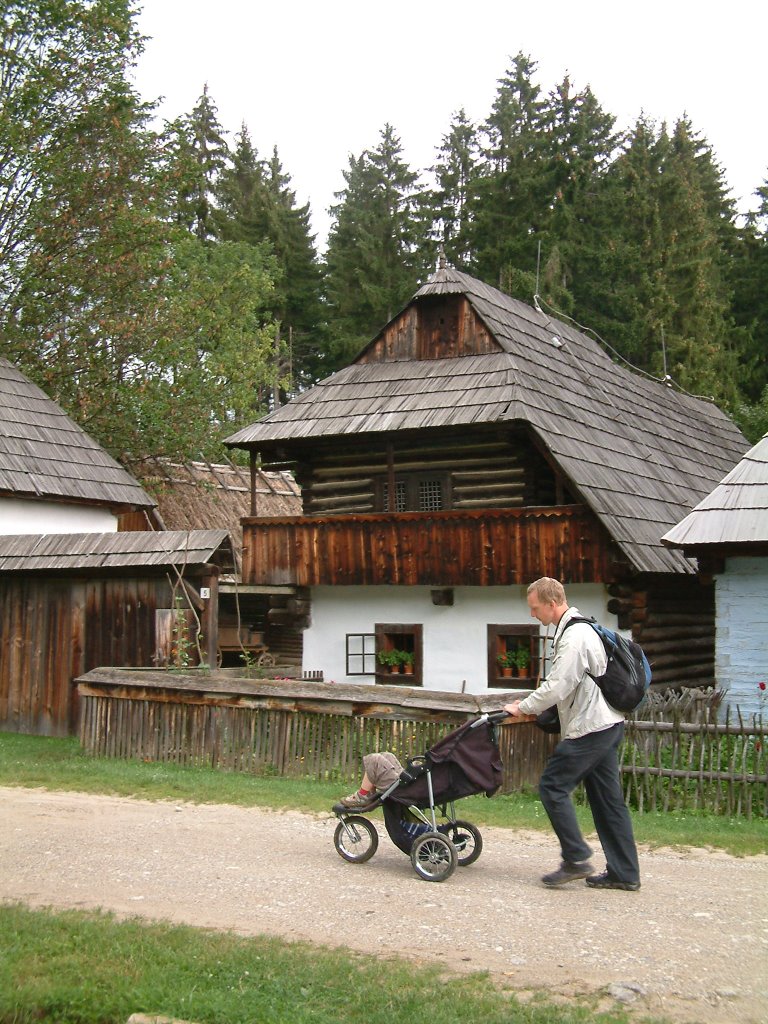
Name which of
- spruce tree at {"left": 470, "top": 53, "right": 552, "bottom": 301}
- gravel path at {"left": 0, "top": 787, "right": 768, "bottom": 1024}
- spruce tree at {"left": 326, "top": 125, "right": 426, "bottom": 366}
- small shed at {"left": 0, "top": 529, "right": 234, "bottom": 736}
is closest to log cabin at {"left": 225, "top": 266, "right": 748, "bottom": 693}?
small shed at {"left": 0, "top": 529, "right": 234, "bottom": 736}

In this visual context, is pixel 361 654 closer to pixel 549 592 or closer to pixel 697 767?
pixel 697 767

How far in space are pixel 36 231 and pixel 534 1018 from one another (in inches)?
979

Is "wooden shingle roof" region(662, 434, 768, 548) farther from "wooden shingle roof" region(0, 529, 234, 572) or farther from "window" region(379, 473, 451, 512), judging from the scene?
"window" region(379, 473, 451, 512)

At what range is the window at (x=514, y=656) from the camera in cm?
1656

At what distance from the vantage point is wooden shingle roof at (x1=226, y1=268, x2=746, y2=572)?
16.3 meters

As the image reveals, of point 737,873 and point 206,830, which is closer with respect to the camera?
point 737,873

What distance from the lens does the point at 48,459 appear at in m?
19.7

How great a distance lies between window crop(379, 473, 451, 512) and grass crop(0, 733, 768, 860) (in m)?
7.88

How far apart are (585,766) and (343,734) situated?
4.38 meters

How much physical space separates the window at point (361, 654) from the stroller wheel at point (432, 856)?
11.1 metres

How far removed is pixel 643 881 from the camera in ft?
21.8

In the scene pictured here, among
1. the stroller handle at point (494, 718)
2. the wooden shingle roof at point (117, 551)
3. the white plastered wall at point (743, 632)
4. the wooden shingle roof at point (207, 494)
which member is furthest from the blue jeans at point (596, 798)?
the wooden shingle roof at point (207, 494)

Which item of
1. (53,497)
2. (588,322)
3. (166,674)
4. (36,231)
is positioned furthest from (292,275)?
(166,674)

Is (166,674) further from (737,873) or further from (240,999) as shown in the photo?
(240,999)
